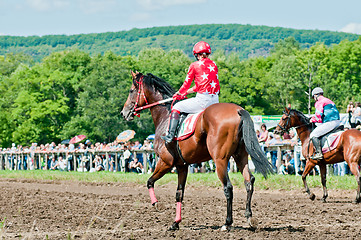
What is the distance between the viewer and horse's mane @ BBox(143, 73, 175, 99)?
936cm

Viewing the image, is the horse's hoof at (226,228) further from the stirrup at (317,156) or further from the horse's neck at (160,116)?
the stirrup at (317,156)

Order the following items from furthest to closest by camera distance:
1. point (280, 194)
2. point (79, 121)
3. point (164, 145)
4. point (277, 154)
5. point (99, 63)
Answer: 1. point (99, 63)
2. point (79, 121)
3. point (277, 154)
4. point (280, 194)
5. point (164, 145)

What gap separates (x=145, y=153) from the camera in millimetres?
22109

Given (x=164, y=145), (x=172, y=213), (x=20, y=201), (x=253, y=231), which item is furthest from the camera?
(x=20, y=201)

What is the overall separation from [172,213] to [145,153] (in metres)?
12.5

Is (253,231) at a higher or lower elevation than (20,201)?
higher

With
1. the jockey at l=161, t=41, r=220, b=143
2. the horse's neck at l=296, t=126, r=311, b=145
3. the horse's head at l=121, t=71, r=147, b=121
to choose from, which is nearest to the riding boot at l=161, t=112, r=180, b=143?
the jockey at l=161, t=41, r=220, b=143

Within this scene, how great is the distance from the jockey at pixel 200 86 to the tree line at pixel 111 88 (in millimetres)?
47927

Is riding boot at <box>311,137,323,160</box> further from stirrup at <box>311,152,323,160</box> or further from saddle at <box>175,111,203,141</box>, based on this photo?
saddle at <box>175,111,203,141</box>

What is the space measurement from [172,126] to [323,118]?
17.7 feet

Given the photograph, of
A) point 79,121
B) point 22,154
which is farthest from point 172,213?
point 79,121

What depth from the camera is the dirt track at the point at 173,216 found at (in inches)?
281

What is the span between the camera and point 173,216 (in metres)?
9.23

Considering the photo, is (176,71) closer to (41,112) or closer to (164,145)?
(41,112)
